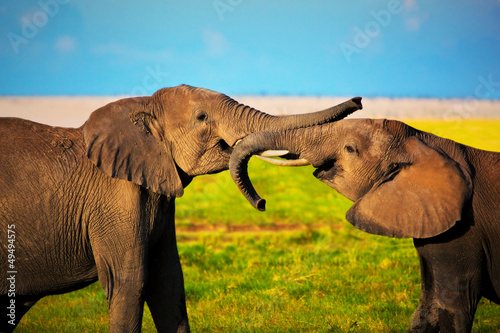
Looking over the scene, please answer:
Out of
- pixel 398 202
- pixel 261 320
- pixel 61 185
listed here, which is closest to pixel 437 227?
pixel 398 202

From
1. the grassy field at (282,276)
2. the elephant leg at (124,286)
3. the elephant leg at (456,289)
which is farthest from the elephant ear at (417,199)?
the grassy field at (282,276)

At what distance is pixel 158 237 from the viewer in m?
5.64

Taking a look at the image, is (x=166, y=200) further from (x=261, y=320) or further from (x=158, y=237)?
(x=261, y=320)

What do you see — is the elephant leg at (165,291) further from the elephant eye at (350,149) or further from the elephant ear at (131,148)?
the elephant eye at (350,149)

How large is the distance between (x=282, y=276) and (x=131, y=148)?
4.48 m

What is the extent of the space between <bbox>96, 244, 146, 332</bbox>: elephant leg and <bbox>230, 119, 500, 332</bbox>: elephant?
3.84ft

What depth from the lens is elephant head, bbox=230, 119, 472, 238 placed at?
536 cm

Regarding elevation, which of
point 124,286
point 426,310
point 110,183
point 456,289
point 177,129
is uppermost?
point 177,129

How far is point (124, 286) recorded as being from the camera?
528cm

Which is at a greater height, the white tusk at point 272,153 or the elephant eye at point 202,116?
the elephant eye at point 202,116

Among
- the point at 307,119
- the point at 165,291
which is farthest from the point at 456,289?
the point at 165,291

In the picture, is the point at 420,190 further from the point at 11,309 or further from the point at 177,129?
the point at 11,309

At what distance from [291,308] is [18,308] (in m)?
3.47

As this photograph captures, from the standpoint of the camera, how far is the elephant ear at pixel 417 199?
532 cm
